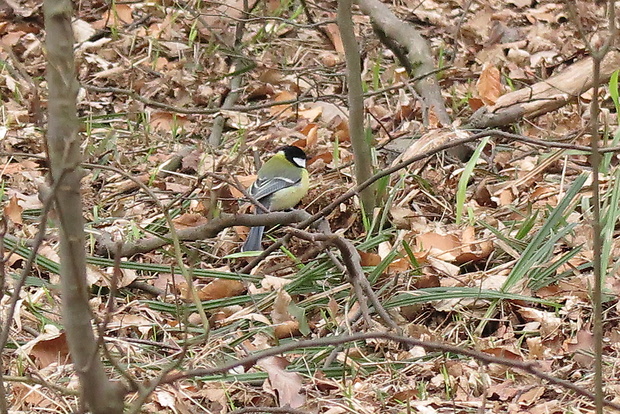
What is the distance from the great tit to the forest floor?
10 centimetres

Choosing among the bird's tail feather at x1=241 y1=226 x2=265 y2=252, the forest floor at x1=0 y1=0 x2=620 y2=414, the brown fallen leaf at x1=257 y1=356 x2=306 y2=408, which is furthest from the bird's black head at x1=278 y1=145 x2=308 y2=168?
the brown fallen leaf at x1=257 y1=356 x2=306 y2=408

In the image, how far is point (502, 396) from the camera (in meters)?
2.52

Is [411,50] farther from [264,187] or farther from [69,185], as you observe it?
[69,185]

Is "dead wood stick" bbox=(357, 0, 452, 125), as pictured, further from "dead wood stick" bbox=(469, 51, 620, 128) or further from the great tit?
the great tit

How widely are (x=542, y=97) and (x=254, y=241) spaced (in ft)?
6.09

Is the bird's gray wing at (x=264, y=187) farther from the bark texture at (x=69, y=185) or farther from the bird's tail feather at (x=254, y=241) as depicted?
the bark texture at (x=69, y=185)

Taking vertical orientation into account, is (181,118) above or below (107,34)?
below

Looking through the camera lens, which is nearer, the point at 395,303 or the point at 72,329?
the point at 72,329

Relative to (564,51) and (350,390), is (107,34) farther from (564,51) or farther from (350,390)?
(350,390)

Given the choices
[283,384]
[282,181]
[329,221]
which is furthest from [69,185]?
[282,181]

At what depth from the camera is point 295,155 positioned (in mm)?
4512

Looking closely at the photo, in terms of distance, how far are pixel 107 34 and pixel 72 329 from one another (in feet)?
17.2

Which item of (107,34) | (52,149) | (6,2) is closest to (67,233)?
(52,149)

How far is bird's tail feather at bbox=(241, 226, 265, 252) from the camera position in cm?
374
